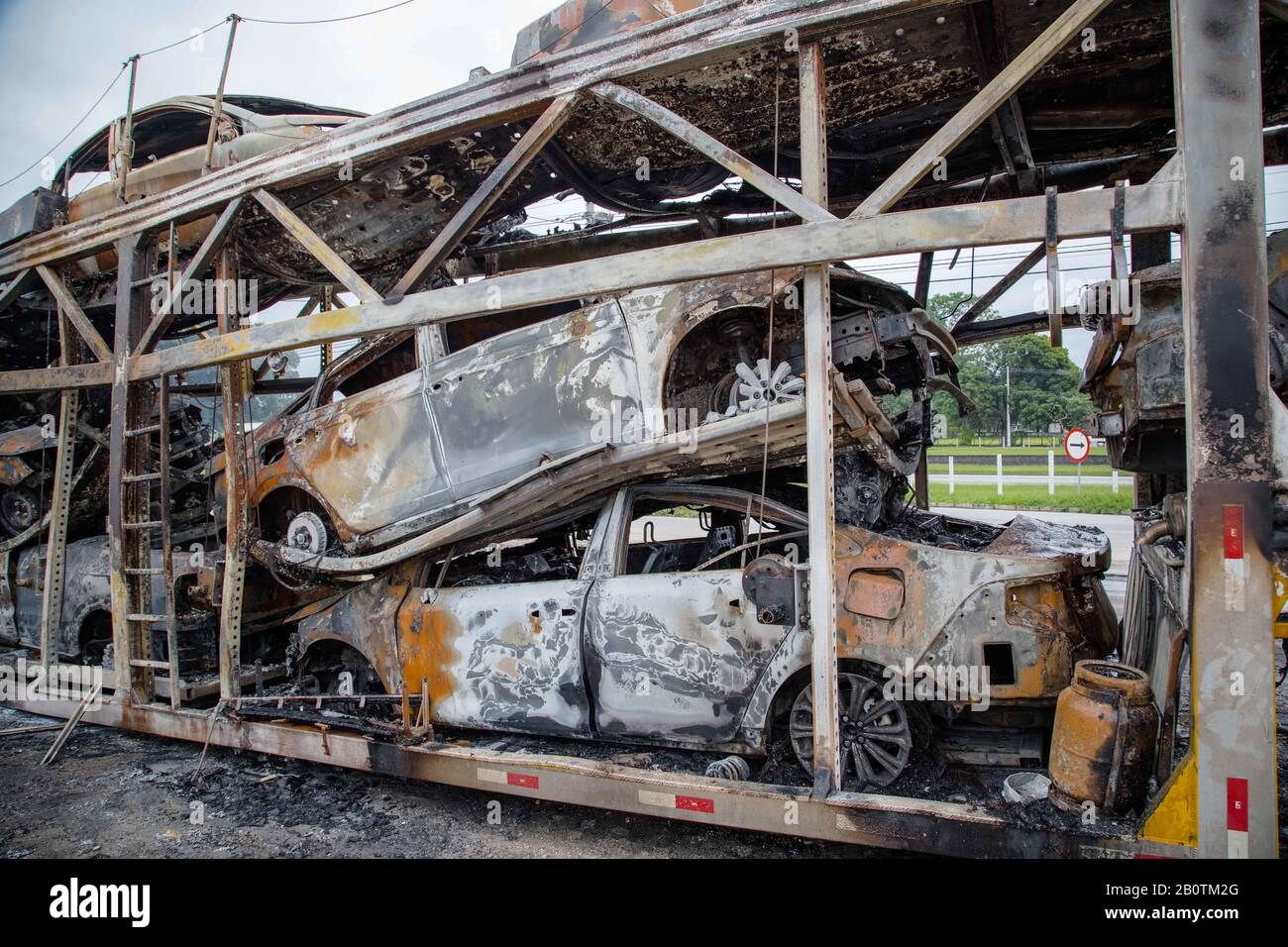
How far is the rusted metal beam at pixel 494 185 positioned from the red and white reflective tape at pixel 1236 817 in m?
3.89

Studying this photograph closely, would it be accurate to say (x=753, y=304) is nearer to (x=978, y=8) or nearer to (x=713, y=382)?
(x=713, y=382)

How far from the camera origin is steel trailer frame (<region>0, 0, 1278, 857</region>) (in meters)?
2.57

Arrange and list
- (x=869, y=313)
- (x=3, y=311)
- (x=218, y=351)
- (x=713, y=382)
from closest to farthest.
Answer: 1. (x=869, y=313)
2. (x=713, y=382)
3. (x=218, y=351)
4. (x=3, y=311)

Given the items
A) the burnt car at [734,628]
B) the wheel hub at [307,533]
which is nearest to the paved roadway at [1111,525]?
the burnt car at [734,628]

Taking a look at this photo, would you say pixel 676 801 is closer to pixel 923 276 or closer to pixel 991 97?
pixel 991 97

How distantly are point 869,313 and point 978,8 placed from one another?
1423mm

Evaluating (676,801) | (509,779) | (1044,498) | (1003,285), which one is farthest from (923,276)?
(1044,498)

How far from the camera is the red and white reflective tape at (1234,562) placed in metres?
2.56

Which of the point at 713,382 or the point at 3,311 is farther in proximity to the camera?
the point at 3,311

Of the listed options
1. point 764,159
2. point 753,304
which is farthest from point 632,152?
point 753,304

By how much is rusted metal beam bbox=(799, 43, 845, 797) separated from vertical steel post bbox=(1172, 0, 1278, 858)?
127 cm

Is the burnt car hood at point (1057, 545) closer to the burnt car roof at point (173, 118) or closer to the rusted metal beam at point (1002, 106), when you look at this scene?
the rusted metal beam at point (1002, 106)

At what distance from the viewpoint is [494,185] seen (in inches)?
154

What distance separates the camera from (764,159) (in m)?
4.91
